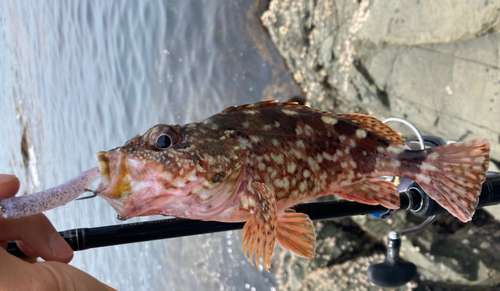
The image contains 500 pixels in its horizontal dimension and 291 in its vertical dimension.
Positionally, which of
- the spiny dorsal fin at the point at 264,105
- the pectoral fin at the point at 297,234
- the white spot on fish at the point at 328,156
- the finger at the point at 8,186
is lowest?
the pectoral fin at the point at 297,234

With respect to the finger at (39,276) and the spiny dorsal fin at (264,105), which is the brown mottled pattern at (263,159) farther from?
the finger at (39,276)

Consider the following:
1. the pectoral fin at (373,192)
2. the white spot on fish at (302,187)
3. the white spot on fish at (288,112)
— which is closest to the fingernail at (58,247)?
the white spot on fish at (302,187)

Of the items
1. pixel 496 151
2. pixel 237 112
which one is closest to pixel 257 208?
pixel 237 112

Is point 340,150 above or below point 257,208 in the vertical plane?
above

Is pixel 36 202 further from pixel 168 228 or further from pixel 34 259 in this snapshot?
pixel 168 228

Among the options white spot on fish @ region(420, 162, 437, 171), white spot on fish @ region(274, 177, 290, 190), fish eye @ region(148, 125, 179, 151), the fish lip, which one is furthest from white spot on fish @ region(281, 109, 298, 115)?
the fish lip

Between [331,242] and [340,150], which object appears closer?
[340,150]

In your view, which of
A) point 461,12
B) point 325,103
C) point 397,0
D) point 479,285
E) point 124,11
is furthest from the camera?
point 124,11

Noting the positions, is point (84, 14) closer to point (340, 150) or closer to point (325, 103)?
point (325, 103)
